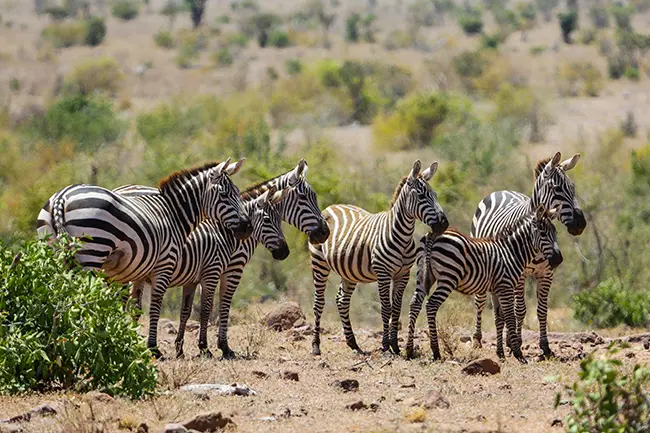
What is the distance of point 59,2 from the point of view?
8475 cm

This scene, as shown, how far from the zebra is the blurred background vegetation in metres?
4.94

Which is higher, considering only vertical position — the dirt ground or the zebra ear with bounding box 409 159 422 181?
the zebra ear with bounding box 409 159 422 181

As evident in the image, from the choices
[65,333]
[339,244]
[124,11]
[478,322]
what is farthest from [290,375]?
[124,11]

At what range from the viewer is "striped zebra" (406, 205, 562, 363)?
40.6ft

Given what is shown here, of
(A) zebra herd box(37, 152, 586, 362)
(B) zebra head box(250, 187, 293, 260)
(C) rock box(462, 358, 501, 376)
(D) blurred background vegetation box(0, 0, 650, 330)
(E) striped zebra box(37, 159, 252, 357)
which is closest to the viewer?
(E) striped zebra box(37, 159, 252, 357)

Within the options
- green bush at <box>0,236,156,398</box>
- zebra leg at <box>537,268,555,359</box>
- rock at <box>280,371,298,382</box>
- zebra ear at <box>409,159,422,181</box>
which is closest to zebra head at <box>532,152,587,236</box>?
zebra leg at <box>537,268,555,359</box>

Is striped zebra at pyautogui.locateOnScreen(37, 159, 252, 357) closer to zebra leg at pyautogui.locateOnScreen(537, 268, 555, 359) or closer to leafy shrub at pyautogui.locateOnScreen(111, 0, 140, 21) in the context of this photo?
zebra leg at pyautogui.locateOnScreen(537, 268, 555, 359)

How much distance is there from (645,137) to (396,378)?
26.1 metres

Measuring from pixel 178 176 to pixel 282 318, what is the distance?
3.36 metres

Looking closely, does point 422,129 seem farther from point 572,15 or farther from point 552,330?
point 572,15

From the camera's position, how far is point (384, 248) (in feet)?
43.2

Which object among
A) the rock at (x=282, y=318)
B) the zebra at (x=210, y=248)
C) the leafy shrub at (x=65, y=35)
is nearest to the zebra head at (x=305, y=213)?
the zebra at (x=210, y=248)

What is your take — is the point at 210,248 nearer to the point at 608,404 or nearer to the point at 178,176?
the point at 178,176

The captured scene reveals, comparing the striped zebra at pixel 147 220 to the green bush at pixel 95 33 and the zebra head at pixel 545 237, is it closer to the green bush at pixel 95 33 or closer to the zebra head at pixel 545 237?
the zebra head at pixel 545 237
